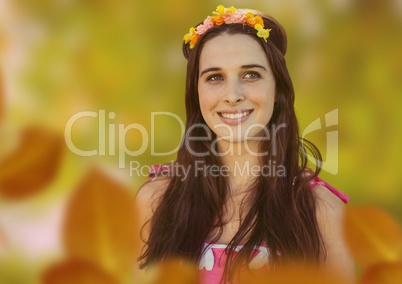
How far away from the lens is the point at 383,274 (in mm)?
1661

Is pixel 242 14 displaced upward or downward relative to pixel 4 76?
upward

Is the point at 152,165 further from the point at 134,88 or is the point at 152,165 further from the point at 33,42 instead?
the point at 33,42

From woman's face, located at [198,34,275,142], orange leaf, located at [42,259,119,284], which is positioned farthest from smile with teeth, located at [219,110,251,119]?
orange leaf, located at [42,259,119,284]

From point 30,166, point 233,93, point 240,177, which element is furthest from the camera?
point 240,177

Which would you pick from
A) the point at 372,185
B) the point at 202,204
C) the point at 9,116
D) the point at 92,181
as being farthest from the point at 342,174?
the point at 9,116

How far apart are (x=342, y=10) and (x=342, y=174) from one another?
1.18 ft

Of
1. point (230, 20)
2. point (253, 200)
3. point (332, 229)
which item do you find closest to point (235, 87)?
point (230, 20)

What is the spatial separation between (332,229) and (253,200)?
188 mm

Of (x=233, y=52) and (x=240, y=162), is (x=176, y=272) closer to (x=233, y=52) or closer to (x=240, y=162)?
(x=240, y=162)

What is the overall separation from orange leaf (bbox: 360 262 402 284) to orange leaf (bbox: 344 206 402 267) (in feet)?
0.04

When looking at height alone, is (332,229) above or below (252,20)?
below

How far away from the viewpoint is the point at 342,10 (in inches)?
66.8

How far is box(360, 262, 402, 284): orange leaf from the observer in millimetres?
1645

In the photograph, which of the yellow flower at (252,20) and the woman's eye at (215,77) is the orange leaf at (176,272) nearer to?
the woman's eye at (215,77)
